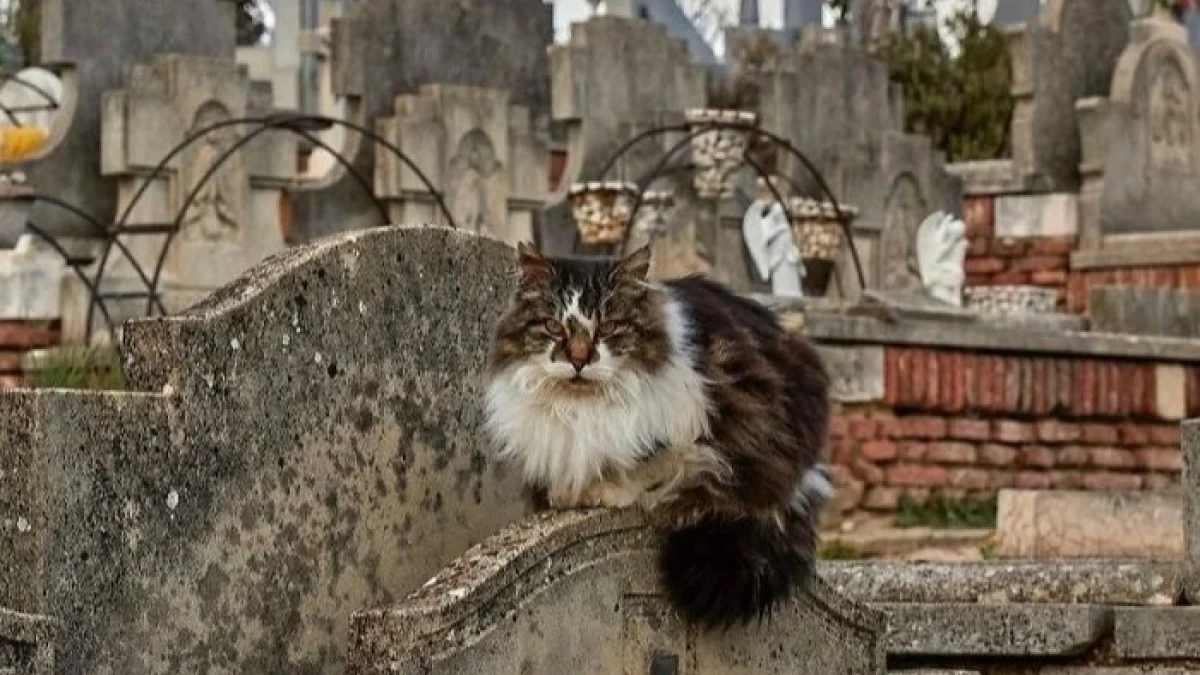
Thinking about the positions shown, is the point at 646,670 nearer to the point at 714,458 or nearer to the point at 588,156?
the point at 714,458

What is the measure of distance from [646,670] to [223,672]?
33.0 inches

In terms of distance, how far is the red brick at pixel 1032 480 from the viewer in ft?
58.6

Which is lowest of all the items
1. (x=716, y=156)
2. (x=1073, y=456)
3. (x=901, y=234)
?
(x=1073, y=456)

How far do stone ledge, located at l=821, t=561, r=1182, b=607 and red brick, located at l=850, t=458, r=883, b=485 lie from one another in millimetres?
7375

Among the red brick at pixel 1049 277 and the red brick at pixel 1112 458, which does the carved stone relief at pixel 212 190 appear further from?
the red brick at pixel 1049 277

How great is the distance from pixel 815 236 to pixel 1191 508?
12.3 m

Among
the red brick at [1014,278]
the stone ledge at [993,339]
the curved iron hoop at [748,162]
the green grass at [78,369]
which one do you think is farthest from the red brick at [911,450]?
the red brick at [1014,278]

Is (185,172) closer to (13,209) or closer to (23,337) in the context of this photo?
(13,209)

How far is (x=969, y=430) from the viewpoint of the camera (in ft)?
57.5

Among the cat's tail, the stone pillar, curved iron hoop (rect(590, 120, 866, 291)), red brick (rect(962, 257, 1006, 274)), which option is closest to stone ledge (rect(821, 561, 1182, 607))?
the stone pillar

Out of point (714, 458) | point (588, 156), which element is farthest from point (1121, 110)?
point (714, 458)

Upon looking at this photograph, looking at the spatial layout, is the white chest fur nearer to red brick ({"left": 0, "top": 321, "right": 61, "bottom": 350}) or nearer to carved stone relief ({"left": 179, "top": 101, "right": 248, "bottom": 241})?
red brick ({"left": 0, "top": 321, "right": 61, "bottom": 350})

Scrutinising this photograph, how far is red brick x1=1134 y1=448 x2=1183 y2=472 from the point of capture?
60.6 feet

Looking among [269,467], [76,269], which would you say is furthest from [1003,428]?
[269,467]
